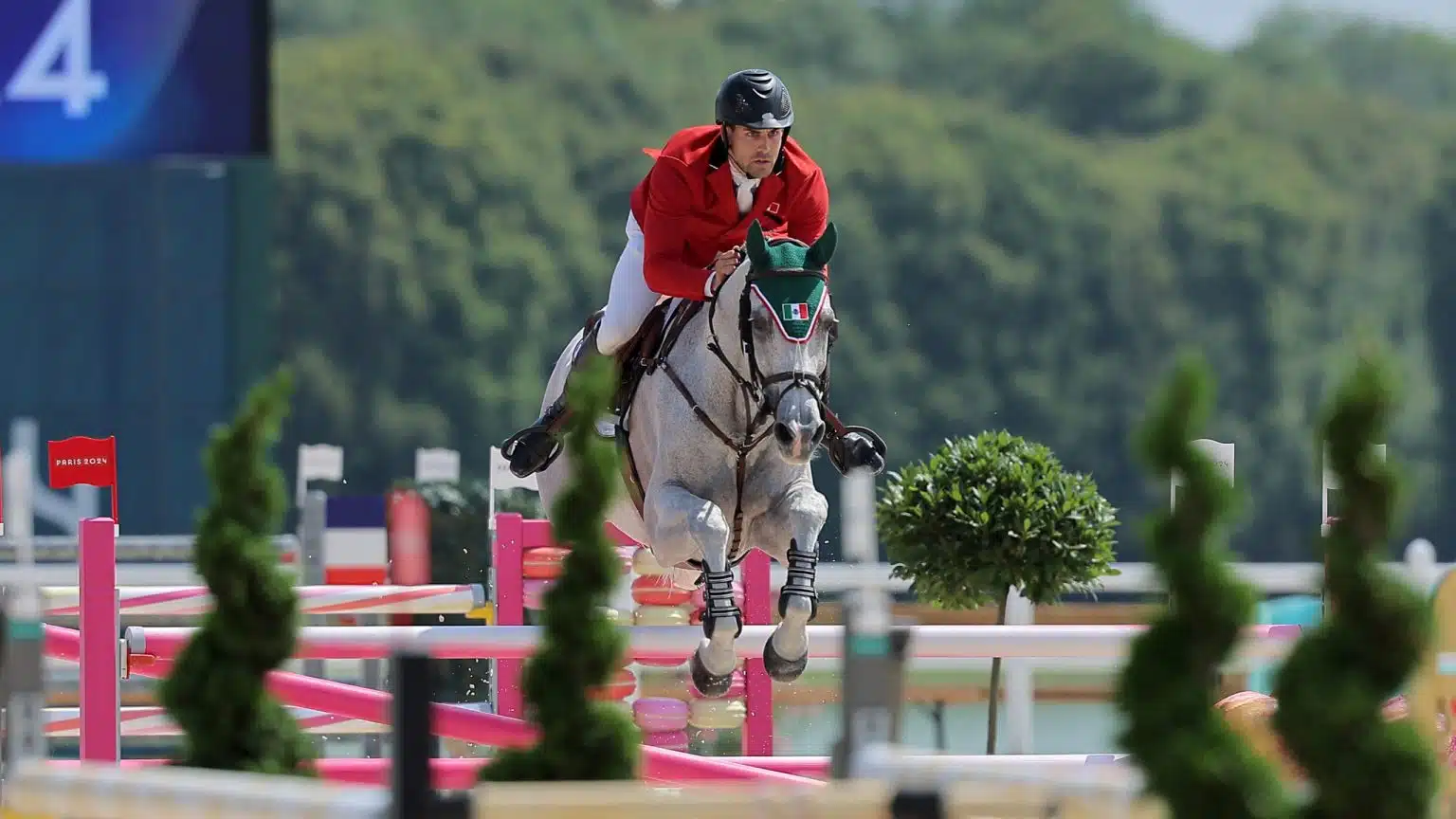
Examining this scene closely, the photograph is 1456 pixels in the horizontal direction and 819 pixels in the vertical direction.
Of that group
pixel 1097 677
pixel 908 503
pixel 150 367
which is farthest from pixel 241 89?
pixel 1097 677

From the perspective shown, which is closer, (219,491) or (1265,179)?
(219,491)

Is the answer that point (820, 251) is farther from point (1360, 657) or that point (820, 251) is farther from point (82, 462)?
point (1360, 657)

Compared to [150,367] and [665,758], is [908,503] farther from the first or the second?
[150,367]

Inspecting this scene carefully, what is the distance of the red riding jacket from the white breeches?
17cm

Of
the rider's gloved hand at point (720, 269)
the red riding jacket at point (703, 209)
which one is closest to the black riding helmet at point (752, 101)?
the red riding jacket at point (703, 209)

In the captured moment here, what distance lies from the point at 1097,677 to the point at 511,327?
1475 cm

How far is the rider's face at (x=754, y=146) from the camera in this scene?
482cm

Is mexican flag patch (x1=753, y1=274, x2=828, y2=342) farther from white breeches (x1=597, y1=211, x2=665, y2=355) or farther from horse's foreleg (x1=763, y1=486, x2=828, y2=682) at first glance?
white breeches (x1=597, y1=211, x2=665, y2=355)

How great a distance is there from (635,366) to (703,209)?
47cm

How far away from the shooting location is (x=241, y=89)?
11094 millimetres

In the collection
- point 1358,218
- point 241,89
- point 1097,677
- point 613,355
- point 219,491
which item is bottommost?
point 1097,677

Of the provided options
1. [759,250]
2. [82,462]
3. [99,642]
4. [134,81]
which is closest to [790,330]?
[759,250]

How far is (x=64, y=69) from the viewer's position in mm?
11516

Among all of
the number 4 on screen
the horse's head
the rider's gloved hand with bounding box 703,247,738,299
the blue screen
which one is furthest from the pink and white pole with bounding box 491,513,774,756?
the number 4 on screen
